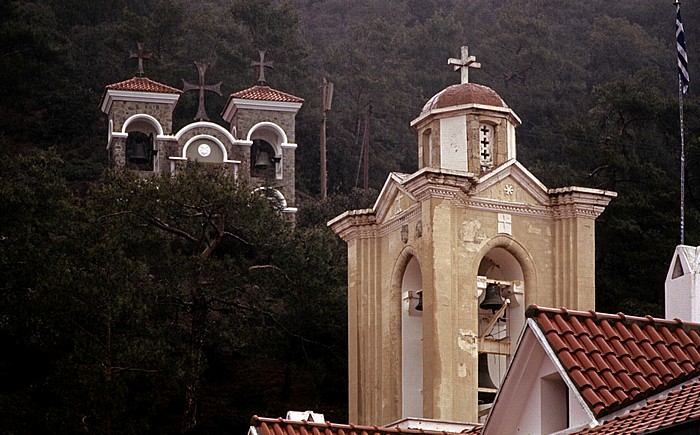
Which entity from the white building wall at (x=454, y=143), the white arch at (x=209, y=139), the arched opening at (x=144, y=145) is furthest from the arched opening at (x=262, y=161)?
the white building wall at (x=454, y=143)

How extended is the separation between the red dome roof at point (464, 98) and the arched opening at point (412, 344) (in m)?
2.41

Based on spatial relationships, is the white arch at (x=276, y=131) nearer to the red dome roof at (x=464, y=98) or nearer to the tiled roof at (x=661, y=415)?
the red dome roof at (x=464, y=98)

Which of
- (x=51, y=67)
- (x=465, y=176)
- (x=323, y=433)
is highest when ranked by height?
(x=51, y=67)

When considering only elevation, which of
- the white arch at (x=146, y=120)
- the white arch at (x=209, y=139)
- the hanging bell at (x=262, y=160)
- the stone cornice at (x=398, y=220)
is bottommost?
the stone cornice at (x=398, y=220)

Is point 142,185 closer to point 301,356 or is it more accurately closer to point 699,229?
point 301,356


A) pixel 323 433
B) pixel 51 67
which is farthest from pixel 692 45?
pixel 323 433

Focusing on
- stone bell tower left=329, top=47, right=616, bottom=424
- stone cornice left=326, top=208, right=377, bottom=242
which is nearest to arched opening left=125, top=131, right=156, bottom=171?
stone cornice left=326, top=208, right=377, bottom=242

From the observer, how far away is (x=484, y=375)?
27203 mm

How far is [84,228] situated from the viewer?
4044 centimetres

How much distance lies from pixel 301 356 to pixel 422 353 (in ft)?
51.1

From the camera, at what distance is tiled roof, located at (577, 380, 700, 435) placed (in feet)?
34.7

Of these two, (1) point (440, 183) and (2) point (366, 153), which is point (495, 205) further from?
(2) point (366, 153)

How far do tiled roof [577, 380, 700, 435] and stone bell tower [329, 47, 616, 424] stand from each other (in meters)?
14.4

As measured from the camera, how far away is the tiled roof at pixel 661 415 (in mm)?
10562
